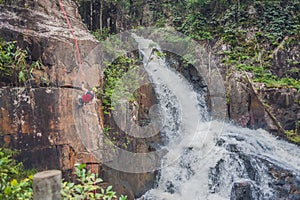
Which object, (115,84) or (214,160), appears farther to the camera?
(214,160)

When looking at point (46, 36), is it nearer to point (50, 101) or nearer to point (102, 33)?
point (50, 101)

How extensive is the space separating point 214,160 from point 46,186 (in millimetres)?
5101

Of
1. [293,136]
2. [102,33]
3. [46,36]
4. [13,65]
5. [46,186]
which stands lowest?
[293,136]

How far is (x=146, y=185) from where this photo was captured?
5758mm

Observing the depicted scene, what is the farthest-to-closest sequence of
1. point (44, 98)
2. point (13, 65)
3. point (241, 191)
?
point (241, 191), point (44, 98), point (13, 65)

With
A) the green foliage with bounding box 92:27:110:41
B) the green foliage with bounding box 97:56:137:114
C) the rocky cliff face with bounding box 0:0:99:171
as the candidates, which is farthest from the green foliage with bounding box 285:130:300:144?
the green foliage with bounding box 92:27:110:41

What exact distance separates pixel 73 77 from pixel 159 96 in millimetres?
3425

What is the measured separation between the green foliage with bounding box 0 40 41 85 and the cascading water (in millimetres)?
3515

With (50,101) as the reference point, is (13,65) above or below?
above

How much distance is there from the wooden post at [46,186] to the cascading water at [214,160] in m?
4.25

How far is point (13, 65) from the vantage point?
4.00m

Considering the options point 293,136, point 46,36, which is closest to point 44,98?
point 46,36

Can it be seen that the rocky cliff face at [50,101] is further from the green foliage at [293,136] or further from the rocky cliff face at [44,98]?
the green foliage at [293,136]

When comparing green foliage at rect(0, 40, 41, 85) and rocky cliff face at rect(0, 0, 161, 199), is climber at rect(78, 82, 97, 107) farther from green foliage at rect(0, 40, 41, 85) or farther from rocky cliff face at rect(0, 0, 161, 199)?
green foliage at rect(0, 40, 41, 85)
